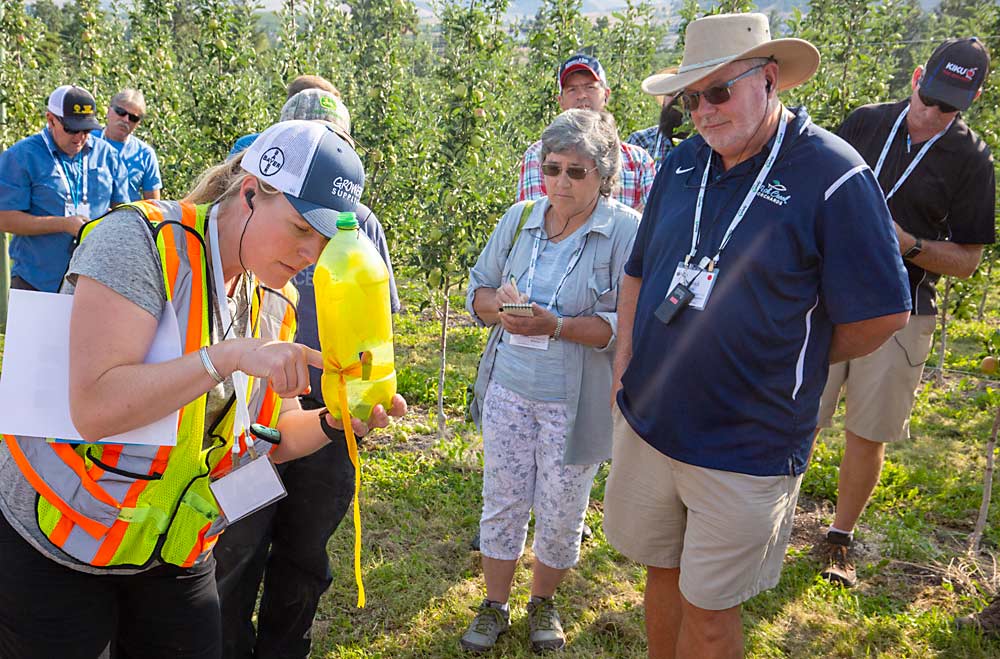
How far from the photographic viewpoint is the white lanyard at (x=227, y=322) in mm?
1665

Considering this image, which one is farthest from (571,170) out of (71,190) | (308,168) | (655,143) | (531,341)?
(71,190)

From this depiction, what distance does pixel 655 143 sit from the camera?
4992 mm

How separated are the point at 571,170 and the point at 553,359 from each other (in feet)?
2.58

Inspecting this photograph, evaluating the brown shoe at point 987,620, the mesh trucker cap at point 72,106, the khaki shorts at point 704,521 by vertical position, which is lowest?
the brown shoe at point 987,620

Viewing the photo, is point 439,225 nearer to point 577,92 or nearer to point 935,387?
point 577,92

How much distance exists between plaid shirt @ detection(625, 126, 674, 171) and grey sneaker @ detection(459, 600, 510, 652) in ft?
9.90

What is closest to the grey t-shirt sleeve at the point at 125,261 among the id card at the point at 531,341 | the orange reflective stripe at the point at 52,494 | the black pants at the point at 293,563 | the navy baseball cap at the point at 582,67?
the orange reflective stripe at the point at 52,494

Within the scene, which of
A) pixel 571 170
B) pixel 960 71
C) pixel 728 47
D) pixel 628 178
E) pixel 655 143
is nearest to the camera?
pixel 728 47

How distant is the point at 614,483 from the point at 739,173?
118 cm

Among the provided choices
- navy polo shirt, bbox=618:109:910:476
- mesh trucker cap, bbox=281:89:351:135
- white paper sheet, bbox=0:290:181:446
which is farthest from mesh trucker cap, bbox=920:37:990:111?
white paper sheet, bbox=0:290:181:446

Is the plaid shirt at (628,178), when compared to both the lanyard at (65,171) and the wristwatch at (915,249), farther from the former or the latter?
the lanyard at (65,171)

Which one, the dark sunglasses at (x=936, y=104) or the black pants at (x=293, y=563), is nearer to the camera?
the black pants at (x=293, y=563)

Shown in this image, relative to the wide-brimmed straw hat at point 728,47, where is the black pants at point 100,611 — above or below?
below

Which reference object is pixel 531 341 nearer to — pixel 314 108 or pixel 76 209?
pixel 314 108
